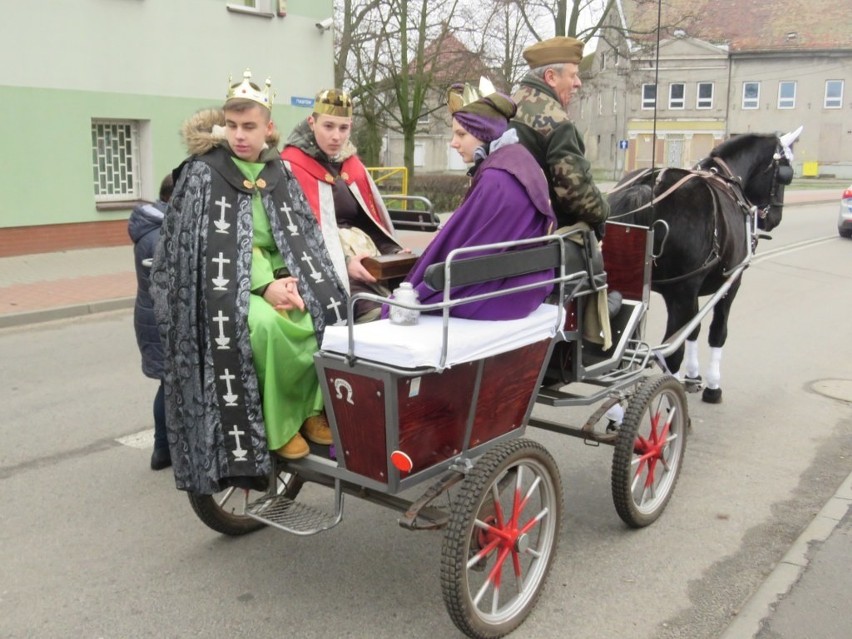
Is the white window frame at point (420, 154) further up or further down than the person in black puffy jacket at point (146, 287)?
further up

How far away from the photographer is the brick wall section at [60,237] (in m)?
13.1

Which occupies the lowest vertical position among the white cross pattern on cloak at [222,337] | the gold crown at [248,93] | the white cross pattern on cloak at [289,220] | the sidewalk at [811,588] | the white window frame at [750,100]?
the sidewalk at [811,588]

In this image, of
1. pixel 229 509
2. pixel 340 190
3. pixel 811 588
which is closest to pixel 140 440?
pixel 229 509

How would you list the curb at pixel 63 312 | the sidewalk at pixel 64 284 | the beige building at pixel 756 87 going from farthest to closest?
the beige building at pixel 756 87 < the sidewalk at pixel 64 284 < the curb at pixel 63 312

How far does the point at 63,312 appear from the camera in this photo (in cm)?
975

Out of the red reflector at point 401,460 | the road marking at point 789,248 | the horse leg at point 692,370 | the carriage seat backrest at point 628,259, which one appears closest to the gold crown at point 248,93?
the red reflector at point 401,460

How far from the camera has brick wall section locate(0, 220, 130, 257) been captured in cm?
1308

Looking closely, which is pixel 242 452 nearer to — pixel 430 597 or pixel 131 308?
pixel 430 597

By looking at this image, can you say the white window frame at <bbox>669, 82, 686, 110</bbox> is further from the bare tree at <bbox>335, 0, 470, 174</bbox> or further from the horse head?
the horse head

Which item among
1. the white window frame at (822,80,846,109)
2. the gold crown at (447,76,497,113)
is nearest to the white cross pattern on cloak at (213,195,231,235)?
the gold crown at (447,76,497,113)

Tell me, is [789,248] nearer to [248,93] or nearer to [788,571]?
[788,571]

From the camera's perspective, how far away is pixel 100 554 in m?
4.04

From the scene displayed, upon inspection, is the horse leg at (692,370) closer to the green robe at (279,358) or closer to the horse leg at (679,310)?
the horse leg at (679,310)

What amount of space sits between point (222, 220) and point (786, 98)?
5720 centimetres
